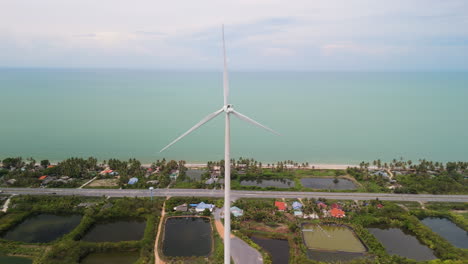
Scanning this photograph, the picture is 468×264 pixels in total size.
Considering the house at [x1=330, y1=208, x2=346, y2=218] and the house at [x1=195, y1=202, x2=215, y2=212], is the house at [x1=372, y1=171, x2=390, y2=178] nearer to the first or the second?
the house at [x1=330, y1=208, x2=346, y2=218]

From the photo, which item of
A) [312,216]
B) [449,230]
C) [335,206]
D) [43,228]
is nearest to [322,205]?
[335,206]

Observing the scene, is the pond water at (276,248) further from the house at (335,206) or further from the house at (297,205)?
the house at (335,206)

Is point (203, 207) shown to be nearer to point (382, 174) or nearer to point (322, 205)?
point (322, 205)

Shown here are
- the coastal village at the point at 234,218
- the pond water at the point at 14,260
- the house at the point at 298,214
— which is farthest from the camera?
the house at the point at 298,214

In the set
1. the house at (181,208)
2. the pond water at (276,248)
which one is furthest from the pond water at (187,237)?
the pond water at (276,248)

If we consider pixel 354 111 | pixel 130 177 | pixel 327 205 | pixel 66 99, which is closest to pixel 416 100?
pixel 354 111
